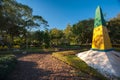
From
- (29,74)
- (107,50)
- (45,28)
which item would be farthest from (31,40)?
(29,74)

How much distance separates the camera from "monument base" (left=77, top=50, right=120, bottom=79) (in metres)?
9.47

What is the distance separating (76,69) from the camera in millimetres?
10172

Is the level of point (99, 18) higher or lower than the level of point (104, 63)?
higher

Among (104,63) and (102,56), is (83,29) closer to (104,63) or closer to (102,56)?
(102,56)

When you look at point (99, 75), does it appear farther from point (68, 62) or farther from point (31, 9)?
point (31, 9)

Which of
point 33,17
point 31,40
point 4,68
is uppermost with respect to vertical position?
point 33,17

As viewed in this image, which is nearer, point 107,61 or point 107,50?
point 107,61

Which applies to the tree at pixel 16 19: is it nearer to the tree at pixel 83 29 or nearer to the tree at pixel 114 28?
the tree at pixel 83 29

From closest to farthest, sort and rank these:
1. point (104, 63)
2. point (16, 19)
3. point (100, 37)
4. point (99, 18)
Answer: point (104, 63) < point (100, 37) < point (99, 18) < point (16, 19)

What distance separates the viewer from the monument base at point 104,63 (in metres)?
9.47

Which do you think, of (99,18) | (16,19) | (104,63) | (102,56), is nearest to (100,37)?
(99,18)

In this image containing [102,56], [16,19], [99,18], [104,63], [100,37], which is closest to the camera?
[104,63]

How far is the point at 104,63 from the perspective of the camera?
10500mm

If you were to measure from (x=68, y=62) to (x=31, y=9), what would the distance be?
22.4m
